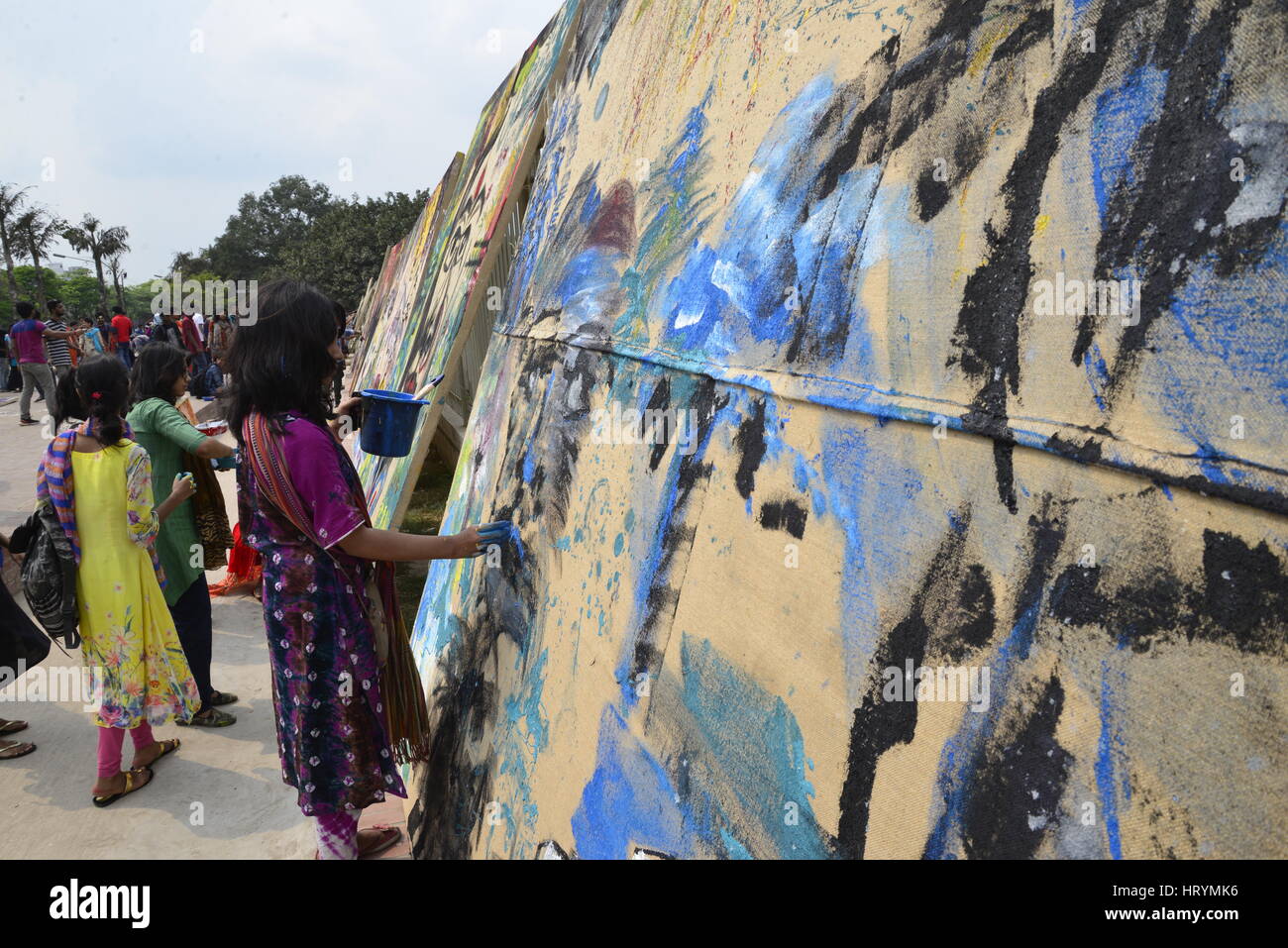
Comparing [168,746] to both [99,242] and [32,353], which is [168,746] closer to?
[32,353]

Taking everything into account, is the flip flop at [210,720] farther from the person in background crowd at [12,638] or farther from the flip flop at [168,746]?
the person in background crowd at [12,638]

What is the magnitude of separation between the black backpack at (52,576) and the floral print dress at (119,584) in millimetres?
47

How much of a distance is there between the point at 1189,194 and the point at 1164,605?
0.41 m

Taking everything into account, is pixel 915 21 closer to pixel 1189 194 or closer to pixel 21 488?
pixel 1189 194

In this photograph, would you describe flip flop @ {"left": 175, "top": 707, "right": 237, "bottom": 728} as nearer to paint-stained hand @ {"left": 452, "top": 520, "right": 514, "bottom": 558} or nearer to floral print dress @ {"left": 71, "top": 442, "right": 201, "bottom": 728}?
floral print dress @ {"left": 71, "top": 442, "right": 201, "bottom": 728}

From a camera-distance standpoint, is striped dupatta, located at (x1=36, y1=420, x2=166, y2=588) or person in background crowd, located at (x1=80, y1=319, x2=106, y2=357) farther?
person in background crowd, located at (x1=80, y1=319, x2=106, y2=357)

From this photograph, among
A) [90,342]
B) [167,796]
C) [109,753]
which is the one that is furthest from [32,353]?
[167,796]

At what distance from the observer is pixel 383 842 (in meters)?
2.70

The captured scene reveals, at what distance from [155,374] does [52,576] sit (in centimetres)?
99

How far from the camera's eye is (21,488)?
805cm

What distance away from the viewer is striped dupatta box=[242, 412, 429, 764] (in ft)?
6.57

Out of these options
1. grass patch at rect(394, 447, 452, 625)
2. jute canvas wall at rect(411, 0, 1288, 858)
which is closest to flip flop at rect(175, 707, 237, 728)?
grass patch at rect(394, 447, 452, 625)

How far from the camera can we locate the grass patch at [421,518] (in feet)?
17.8
